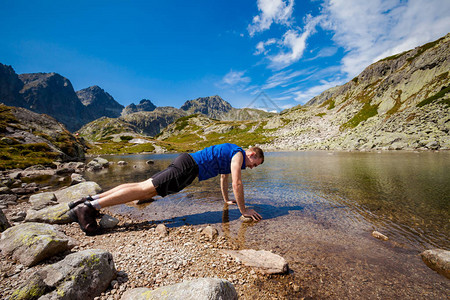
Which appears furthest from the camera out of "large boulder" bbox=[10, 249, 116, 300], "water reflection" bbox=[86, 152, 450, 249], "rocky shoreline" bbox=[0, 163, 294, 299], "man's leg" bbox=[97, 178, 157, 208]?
"water reflection" bbox=[86, 152, 450, 249]

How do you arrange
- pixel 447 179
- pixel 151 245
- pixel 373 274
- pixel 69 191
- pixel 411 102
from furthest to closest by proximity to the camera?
1. pixel 411 102
2. pixel 447 179
3. pixel 69 191
4. pixel 151 245
5. pixel 373 274

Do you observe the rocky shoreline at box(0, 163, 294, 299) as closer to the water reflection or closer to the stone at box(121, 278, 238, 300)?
the stone at box(121, 278, 238, 300)

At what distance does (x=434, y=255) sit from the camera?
16.3 ft

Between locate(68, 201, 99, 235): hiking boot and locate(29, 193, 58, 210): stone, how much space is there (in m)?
5.08

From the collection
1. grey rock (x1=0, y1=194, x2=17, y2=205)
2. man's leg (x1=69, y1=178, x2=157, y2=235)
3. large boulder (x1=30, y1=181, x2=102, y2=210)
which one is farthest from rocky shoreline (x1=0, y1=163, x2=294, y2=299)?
grey rock (x1=0, y1=194, x2=17, y2=205)

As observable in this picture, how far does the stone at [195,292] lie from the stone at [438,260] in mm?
5582

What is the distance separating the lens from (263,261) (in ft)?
16.6

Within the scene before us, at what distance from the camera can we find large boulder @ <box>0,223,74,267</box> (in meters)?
4.66

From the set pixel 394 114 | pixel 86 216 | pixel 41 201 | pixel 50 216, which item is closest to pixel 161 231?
pixel 86 216

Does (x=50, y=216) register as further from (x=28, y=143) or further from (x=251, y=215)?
(x=28, y=143)

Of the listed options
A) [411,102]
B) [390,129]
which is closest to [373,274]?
[390,129]

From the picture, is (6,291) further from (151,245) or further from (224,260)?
(224,260)

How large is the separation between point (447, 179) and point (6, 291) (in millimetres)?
24961

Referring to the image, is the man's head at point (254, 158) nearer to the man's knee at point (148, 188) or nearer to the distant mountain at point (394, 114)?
the man's knee at point (148, 188)
